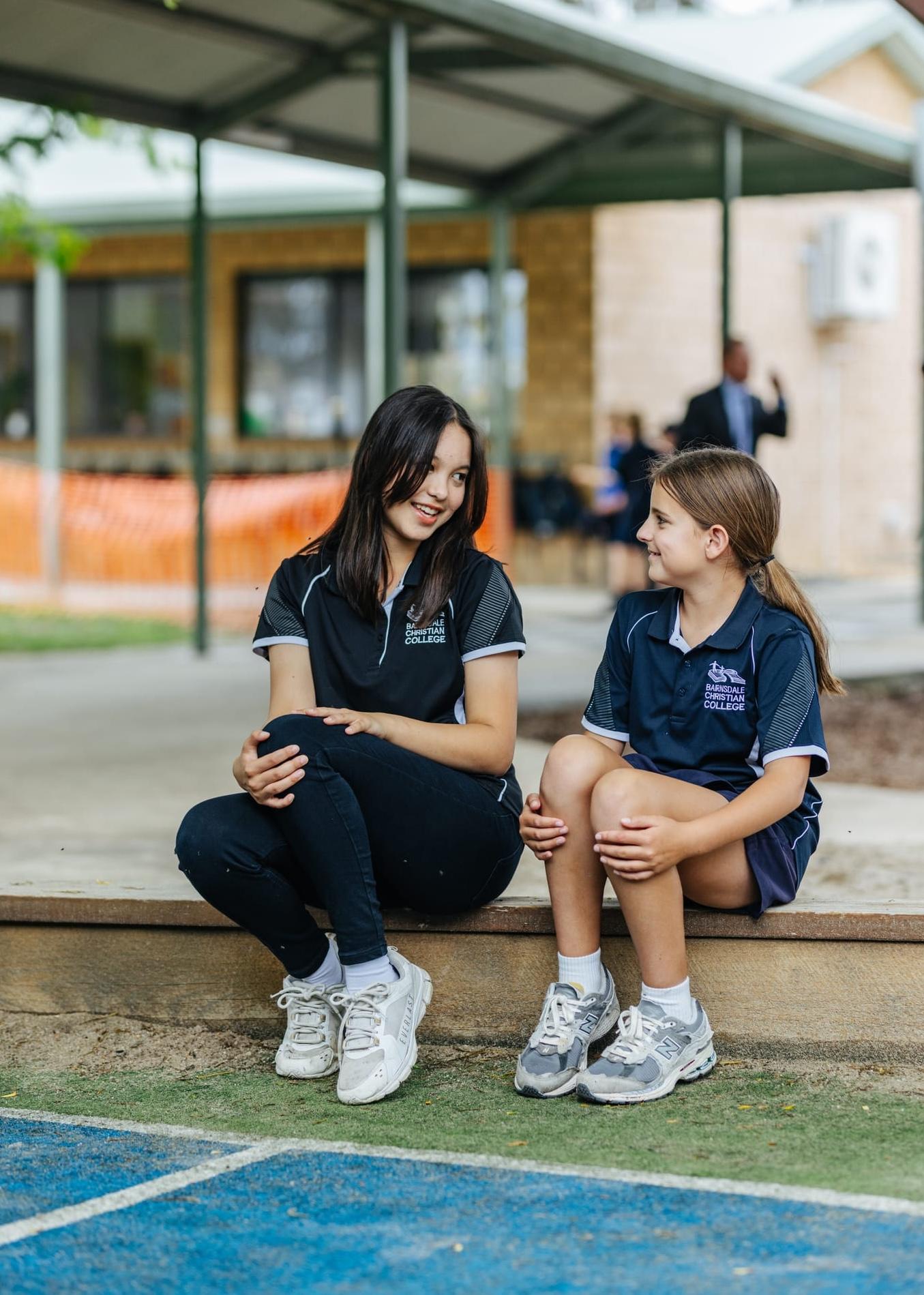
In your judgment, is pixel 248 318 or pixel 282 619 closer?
pixel 282 619

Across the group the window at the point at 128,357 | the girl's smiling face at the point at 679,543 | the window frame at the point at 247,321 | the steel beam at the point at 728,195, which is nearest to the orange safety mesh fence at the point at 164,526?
the window frame at the point at 247,321

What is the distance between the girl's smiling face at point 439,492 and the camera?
3.70 meters

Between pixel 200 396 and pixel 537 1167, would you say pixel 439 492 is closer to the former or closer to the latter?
pixel 537 1167

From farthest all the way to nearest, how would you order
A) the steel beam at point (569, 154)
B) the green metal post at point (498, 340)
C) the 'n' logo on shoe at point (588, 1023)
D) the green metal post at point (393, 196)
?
the green metal post at point (498, 340) < the steel beam at point (569, 154) < the green metal post at point (393, 196) < the 'n' logo on shoe at point (588, 1023)

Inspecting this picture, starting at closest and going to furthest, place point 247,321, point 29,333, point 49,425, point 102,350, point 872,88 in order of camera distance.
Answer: point 49,425 < point 247,321 < point 102,350 < point 29,333 < point 872,88

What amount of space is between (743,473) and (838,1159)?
1239 millimetres

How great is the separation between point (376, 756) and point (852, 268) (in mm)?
16581

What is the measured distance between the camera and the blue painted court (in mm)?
2633

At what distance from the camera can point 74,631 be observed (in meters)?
12.8

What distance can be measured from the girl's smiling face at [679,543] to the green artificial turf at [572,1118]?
3.07 feet

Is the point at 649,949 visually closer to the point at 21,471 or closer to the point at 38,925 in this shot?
the point at 38,925

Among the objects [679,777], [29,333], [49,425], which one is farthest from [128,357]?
[679,777]

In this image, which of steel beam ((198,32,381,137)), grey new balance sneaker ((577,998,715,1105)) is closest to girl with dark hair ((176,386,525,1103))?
grey new balance sneaker ((577,998,715,1105))

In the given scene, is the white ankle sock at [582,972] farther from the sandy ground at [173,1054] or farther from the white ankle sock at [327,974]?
the white ankle sock at [327,974]
